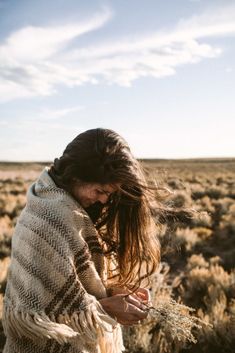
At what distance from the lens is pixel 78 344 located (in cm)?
239

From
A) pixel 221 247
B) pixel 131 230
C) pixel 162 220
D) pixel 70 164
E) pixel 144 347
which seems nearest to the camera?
pixel 70 164

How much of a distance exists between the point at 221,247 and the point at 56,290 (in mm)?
7922

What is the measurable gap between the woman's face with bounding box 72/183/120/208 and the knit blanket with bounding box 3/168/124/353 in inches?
2.9

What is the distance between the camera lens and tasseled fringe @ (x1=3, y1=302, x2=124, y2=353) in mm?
2148

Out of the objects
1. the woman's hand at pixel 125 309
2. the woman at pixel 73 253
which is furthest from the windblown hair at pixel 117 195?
the woman's hand at pixel 125 309

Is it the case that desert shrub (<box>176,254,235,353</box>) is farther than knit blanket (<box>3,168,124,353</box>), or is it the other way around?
desert shrub (<box>176,254,235,353</box>)

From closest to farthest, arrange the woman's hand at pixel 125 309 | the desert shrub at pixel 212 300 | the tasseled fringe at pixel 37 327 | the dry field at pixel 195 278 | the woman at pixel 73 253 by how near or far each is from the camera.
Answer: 1. the tasseled fringe at pixel 37 327
2. the woman at pixel 73 253
3. the woman's hand at pixel 125 309
4. the dry field at pixel 195 278
5. the desert shrub at pixel 212 300

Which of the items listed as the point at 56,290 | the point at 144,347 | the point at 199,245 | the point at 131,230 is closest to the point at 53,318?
the point at 56,290

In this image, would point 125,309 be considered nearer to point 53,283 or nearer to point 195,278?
point 53,283

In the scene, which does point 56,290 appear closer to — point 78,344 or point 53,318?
point 53,318

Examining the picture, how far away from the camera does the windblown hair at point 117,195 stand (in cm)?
236

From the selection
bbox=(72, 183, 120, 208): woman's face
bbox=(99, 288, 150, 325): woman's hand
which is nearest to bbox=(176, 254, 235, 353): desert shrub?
bbox=(99, 288, 150, 325): woman's hand

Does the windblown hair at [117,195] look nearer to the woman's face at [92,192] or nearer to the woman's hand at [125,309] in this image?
the woman's face at [92,192]

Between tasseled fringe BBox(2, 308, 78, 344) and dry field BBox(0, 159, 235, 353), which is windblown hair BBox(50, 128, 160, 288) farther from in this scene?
tasseled fringe BBox(2, 308, 78, 344)
